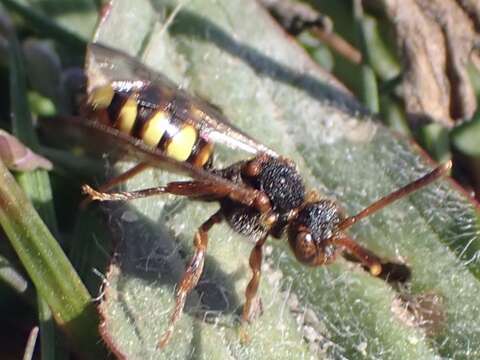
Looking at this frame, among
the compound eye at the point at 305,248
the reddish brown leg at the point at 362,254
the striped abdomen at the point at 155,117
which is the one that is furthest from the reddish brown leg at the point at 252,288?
the striped abdomen at the point at 155,117

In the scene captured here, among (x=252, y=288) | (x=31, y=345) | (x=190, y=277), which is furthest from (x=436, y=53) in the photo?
(x=31, y=345)

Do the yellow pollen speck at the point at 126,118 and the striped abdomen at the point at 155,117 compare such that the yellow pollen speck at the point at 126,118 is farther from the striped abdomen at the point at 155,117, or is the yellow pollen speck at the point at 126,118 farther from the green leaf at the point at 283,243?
the green leaf at the point at 283,243

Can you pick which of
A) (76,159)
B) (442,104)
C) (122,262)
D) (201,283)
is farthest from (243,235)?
(442,104)

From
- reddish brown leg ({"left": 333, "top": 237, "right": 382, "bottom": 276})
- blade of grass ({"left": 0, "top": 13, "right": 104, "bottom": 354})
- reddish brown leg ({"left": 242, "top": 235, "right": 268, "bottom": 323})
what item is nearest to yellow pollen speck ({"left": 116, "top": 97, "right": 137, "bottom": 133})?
blade of grass ({"left": 0, "top": 13, "right": 104, "bottom": 354})

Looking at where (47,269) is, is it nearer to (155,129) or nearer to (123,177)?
(123,177)

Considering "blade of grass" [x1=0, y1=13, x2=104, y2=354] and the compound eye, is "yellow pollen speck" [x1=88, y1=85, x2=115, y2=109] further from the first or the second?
the compound eye
